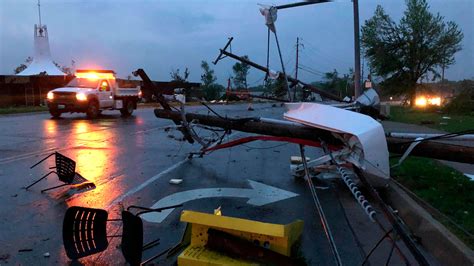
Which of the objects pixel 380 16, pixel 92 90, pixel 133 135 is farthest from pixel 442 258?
pixel 380 16

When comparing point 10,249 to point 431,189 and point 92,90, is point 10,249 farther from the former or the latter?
point 92,90

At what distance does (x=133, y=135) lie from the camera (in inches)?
642

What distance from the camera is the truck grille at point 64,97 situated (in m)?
24.1

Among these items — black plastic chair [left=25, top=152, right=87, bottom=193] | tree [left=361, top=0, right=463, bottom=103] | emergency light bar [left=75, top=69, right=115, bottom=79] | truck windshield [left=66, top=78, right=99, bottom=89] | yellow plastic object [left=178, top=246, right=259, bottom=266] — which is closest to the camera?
yellow plastic object [left=178, top=246, right=259, bottom=266]

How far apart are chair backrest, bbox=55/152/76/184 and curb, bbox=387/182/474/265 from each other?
16.3 feet

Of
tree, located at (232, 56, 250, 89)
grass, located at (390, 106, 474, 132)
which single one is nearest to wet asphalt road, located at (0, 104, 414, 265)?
grass, located at (390, 106, 474, 132)

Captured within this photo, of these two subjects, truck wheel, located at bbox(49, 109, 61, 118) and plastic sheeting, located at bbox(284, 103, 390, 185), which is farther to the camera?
truck wheel, located at bbox(49, 109, 61, 118)

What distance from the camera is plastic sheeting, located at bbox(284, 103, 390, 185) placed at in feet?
18.5

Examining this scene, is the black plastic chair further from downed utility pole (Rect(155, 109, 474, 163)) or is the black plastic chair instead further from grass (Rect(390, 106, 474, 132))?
grass (Rect(390, 106, 474, 132))

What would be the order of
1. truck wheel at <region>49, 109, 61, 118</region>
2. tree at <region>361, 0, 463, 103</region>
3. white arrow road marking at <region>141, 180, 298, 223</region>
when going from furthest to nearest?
tree at <region>361, 0, 463, 103</region>, truck wheel at <region>49, 109, 61, 118</region>, white arrow road marking at <region>141, 180, 298, 223</region>

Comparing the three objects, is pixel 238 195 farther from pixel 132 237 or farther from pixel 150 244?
pixel 132 237

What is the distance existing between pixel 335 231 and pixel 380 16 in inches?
1707

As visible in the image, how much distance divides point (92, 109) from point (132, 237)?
21.5 m

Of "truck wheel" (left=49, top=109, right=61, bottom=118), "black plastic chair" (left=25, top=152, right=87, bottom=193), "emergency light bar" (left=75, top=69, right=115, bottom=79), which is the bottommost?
"black plastic chair" (left=25, top=152, right=87, bottom=193)
